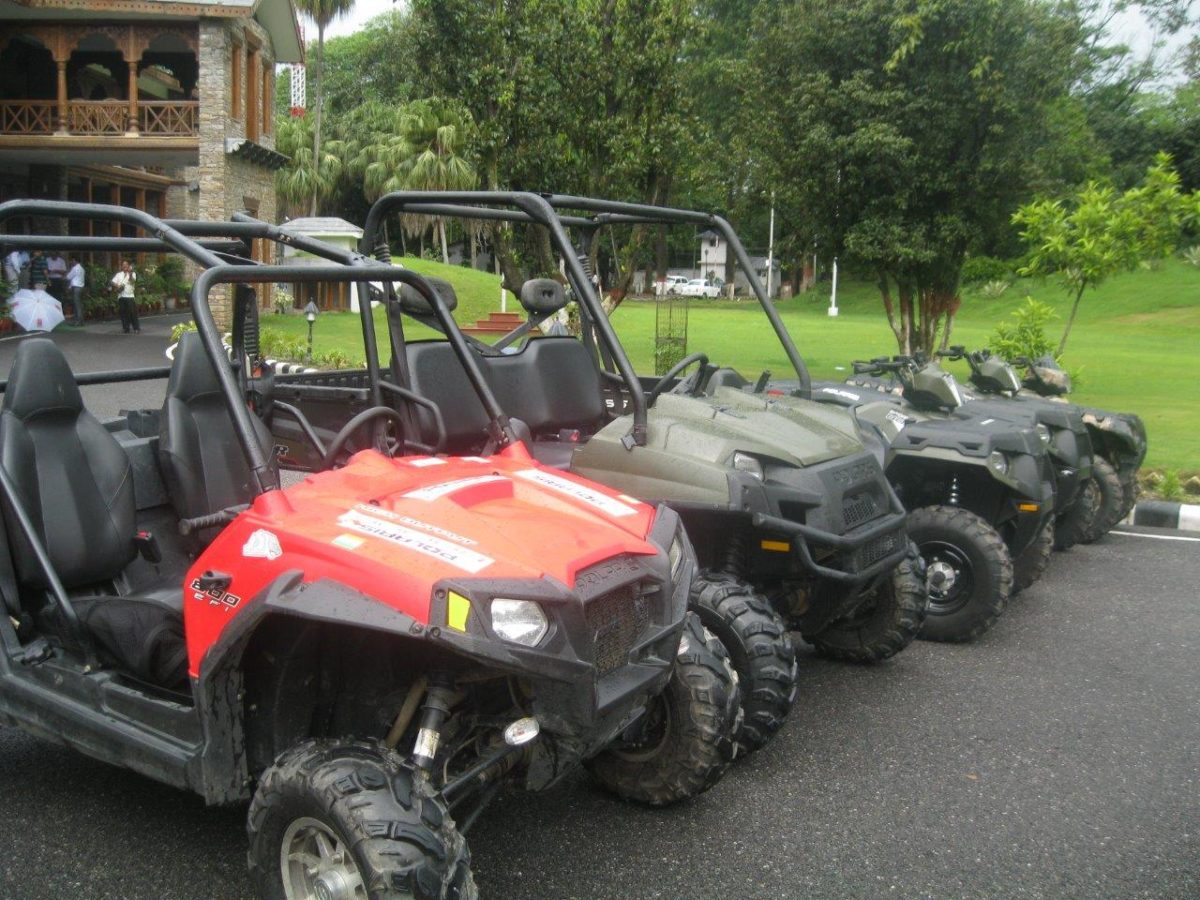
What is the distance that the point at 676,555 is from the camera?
11.7 feet

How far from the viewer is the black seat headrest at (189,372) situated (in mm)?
4496

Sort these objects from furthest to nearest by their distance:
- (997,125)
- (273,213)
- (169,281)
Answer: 1. (273,213)
2. (169,281)
3. (997,125)

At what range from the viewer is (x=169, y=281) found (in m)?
30.1

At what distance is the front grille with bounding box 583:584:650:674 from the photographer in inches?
122

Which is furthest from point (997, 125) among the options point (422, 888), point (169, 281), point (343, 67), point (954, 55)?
point (343, 67)

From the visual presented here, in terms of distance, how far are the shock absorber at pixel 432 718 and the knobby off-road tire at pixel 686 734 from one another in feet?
2.83

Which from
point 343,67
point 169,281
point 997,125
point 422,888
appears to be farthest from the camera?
point 343,67

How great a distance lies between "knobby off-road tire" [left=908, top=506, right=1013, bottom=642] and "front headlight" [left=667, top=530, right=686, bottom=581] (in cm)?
264

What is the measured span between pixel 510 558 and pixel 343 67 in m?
66.9

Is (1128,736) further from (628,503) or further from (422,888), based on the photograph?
(422,888)

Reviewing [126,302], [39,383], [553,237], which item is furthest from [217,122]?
[39,383]

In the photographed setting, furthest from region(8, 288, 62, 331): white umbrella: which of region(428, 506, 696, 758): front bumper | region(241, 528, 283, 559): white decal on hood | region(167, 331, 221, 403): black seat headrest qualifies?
region(428, 506, 696, 758): front bumper

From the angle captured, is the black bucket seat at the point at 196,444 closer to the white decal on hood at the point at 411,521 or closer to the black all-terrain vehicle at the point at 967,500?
the white decal on hood at the point at 411,521

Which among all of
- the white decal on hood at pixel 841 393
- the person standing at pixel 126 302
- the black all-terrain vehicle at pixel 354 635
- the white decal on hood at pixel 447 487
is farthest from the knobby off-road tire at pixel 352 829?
the person standing at pixel 126 302
